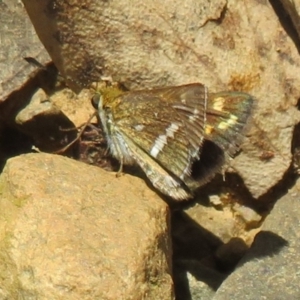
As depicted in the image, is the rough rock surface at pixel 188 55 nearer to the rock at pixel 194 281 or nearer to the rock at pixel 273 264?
the rock at pixel 273 264

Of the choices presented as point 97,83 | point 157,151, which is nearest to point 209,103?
point 157,151

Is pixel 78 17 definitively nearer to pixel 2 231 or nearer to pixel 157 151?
pixel 157 151

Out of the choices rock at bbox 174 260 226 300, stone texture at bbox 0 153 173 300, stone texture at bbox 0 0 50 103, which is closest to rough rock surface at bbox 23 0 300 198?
stone texture at bbox 0 0 50 103

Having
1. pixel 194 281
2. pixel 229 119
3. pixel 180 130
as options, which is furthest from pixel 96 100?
pixel 194 281

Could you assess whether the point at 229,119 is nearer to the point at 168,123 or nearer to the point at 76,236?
the point at 168,123

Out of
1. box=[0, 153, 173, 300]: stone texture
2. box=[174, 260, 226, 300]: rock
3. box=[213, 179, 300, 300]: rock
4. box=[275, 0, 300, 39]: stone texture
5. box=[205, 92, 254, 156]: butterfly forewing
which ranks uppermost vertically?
box=[275, 0, 300, 39]: stone texture

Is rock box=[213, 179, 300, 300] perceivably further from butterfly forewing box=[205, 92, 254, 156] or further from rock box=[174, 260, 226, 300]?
butterfly forewing box=[205, 92, 254, 156]
